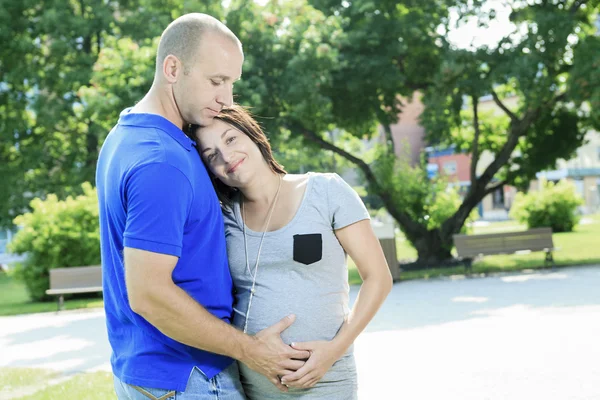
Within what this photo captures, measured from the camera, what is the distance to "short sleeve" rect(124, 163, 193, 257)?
2.19m

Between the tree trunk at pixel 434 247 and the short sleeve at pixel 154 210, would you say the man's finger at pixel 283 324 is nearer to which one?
the short sleeve at pixel 154 210

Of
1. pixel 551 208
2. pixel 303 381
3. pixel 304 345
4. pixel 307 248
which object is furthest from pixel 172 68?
pixel 551 208

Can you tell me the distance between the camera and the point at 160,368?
241cm

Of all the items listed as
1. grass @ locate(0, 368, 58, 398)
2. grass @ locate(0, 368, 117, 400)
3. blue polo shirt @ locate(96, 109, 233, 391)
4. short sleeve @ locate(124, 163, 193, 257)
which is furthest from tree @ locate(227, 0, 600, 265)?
short sleeve @ locate(124, 163, 193, 257)

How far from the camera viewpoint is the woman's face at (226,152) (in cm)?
278

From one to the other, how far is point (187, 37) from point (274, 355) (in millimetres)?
1111

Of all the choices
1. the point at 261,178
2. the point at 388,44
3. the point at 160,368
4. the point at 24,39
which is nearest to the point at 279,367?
the point at 160,368

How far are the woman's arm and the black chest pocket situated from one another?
10cm

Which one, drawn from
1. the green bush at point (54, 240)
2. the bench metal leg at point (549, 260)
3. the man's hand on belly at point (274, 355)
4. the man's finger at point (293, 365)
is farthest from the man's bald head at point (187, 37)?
the bench metal leg at point (549, 260)

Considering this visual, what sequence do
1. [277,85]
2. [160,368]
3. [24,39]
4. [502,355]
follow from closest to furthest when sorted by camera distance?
1. [160,368]
2. [502,355]
3. [277,85]
4. [24,39]

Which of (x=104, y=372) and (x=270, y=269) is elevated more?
(x=270, y=269)

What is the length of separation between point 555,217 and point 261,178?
32662 mm

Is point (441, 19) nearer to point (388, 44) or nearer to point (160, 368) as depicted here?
point (388, 44)

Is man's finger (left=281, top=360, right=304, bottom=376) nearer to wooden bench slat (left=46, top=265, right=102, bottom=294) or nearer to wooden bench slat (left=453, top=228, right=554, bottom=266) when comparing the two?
wooden bench slat (left=46, top=265, right=102, bottom=294)
